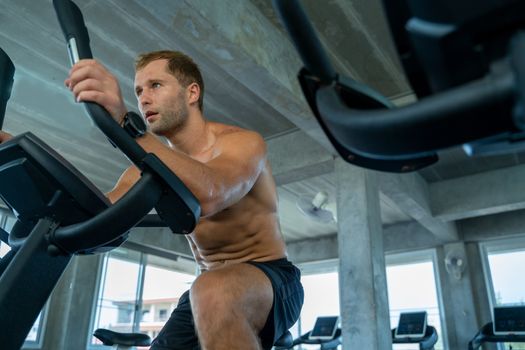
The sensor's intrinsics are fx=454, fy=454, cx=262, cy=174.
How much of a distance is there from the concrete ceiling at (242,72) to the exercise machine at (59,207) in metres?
1.75

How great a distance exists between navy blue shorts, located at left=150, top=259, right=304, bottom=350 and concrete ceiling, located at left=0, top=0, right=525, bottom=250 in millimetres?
1180

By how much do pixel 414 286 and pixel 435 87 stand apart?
762cm

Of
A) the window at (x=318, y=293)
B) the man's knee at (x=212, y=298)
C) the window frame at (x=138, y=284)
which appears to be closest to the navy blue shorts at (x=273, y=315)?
the man's knee at (x=212, y=298)

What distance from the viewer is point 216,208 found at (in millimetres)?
844

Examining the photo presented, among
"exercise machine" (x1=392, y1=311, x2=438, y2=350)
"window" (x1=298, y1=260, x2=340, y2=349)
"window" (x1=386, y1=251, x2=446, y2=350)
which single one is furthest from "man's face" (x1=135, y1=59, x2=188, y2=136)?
"window" (x1=298, y1=260, x2=340, y2=349)

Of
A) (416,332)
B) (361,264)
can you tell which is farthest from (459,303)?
(361,264)

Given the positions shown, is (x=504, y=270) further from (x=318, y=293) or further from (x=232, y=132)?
(x=232, y=132)

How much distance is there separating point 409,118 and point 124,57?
3.46 m

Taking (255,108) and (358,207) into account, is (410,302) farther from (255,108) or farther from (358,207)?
(255,108)

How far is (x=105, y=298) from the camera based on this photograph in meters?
6.79

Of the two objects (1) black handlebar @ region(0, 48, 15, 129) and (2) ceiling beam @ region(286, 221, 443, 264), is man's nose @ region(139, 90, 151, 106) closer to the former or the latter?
(1) black handlebar @ region(0, 48, 15, 129)

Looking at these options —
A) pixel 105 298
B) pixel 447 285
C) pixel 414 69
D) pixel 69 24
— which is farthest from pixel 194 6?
pixel 447 285

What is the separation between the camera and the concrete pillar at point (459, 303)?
21.4ft

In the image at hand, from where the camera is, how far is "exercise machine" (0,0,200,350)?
0.65 m
